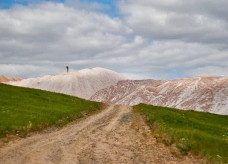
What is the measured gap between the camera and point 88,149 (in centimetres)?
2231

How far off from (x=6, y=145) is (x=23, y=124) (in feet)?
25.0

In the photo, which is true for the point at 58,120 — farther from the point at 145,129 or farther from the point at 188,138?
the point at 188,138

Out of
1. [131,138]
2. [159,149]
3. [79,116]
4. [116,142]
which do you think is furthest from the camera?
[79,116]

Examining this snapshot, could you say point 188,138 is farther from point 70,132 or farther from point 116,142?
point 70,132

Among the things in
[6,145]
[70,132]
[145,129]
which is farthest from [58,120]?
[6,145]

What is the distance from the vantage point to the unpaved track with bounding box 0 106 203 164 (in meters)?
19.5

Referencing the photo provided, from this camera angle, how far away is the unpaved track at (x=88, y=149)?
768 inches

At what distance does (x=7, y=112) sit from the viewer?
36688mm

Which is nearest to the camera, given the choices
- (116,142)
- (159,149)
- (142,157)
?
(142,157)

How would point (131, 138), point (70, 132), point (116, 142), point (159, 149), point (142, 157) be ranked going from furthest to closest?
point (70, 132) → point (131, 138) → point (116, 142) → point (159, 149) → point (142, 157)

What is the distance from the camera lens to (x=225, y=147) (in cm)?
2483

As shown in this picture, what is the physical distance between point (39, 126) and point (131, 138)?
10977 millimetres

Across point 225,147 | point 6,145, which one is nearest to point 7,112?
point 6,145

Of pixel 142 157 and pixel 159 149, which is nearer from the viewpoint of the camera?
pixel 142 157
